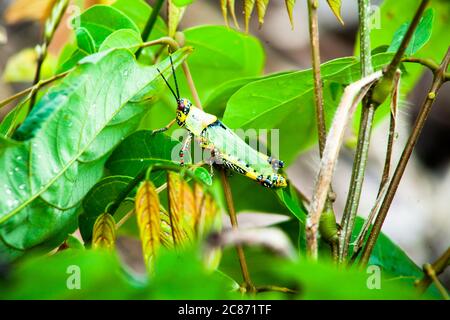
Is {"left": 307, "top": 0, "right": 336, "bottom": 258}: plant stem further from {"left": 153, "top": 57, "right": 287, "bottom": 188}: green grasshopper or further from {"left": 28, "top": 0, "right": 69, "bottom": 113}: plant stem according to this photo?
{"left": 28, "top": 0, "right": 69, "bottom": 113}: plant stem

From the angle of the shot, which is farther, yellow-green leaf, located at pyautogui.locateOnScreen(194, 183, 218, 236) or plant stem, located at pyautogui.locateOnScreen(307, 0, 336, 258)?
plant stem, located at pyautogui.locateOnScreen(307, 0, 336, 258)

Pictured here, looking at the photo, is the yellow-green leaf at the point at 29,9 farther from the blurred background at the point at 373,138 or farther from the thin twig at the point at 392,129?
the thin twig at the point at 392,129

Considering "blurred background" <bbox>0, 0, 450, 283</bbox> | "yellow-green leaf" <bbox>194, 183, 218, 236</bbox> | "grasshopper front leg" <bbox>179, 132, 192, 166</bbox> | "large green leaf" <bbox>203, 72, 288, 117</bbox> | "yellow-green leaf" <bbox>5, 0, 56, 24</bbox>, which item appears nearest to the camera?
"yellow-green leaf" <bbox>194, 183, 218, 236</bbox>

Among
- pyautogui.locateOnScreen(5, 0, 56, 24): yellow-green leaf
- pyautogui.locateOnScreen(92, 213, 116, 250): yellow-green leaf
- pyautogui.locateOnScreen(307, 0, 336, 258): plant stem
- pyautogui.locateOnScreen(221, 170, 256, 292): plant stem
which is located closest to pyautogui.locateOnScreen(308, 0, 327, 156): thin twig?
pyautogui.locateOnScreen(307, 0, 336, 258): plant stem

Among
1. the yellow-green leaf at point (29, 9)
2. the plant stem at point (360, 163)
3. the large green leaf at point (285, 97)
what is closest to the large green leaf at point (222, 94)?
the large green leaf at point (285, 97)

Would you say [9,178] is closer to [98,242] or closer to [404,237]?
[98,242]
